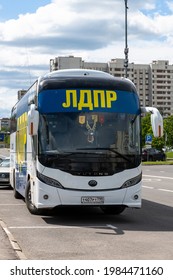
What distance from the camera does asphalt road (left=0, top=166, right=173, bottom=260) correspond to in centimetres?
1007

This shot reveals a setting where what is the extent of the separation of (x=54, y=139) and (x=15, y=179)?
23.3 ft

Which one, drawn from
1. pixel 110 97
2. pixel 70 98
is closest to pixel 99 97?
pixel 110 97

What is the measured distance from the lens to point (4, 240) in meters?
11.1

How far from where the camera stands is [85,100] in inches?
565

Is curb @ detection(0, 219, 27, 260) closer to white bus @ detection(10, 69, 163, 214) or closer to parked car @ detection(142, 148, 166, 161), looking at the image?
white bus @ detection(10, 69, 163, 214)

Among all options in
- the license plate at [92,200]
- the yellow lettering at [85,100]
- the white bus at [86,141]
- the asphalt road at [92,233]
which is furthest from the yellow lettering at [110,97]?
the asphalt road at [92,233]

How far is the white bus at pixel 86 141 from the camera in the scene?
14.0 m

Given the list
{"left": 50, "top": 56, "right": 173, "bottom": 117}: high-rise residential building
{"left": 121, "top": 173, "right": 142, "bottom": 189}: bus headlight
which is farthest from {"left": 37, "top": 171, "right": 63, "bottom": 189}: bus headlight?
{"left": 50, "top": 56, "right": 173, "bottom": 117}: high-rise residential building

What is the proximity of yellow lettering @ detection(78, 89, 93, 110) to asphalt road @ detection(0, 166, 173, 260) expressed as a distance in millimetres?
2606

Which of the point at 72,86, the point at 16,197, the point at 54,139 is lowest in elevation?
the point at 16,197

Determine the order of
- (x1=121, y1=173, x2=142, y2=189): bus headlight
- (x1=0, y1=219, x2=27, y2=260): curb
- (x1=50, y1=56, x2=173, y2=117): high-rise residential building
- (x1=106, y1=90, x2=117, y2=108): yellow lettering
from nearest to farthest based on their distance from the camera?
1. (x1=0, y1=219, x2=27, y2=260): curb
2. (x1=121, y1=173, x2=142, y2=189): bus headlight
3. (x1=106, y1=90, x2=117, y2=108): yellow lettering
4. (x1=50, y1=56, x2=173, y2=117): high-rise residential building

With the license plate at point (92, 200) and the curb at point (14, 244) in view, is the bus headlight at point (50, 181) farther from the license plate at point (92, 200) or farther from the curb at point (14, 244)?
the curb at point (14, 244)
